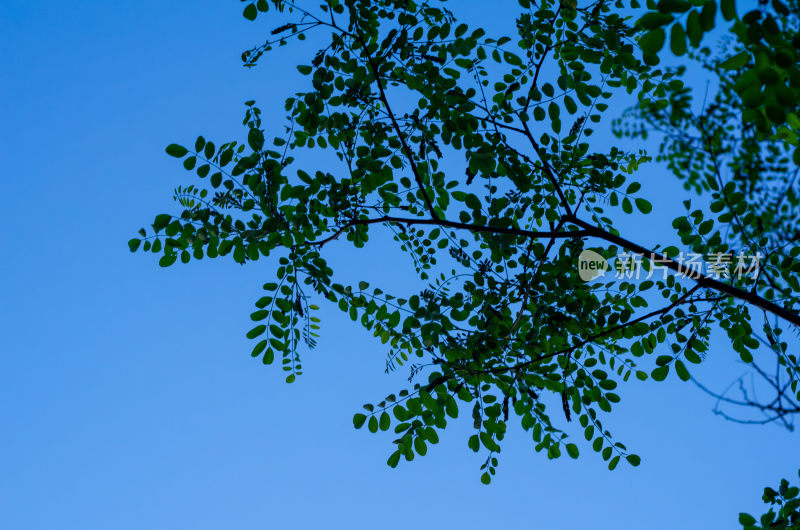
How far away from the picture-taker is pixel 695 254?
10.3ft

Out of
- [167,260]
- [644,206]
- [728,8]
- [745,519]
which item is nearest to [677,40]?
[728,8]

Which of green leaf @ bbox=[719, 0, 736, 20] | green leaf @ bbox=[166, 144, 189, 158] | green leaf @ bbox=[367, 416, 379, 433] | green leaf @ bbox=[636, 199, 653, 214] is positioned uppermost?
green leaf @ bbox=[636, 199, 653, 214]

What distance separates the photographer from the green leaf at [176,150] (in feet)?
9.12

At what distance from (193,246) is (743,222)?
2984 millimetres

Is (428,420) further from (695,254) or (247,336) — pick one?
(695,254)

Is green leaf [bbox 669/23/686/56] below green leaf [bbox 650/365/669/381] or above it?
above

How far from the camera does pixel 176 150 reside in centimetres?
279

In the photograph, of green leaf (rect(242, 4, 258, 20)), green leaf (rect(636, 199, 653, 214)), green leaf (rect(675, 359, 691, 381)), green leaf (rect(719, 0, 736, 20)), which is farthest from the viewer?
green leaf (rect(636, 199, 653, 214))

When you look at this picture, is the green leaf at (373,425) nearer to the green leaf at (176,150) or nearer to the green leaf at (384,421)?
the green leaf at (384,421)

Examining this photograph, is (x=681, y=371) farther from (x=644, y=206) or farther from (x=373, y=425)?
(x=373, y=425)

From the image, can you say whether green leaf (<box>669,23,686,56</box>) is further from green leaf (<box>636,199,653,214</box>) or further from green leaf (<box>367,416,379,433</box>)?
green leaf (<box>367,416,379,433</box>)

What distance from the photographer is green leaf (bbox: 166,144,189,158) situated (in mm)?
2779

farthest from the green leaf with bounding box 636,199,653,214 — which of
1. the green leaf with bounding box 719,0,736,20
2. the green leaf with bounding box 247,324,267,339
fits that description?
the green leaf with bounding box 247,324,267,339

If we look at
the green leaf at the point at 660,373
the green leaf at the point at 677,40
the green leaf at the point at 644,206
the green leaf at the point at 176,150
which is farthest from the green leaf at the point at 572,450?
the green leaf at the point at 176,150
